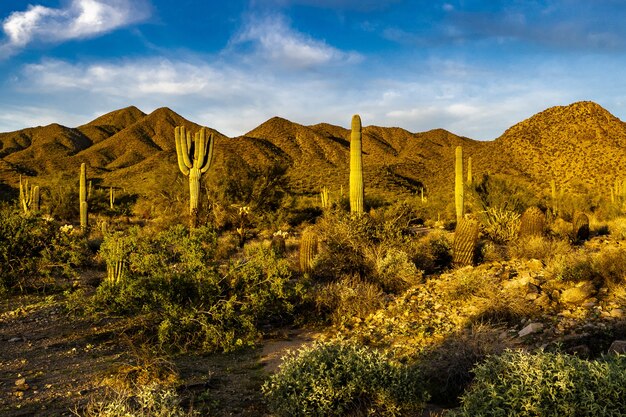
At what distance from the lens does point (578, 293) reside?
7535 mm

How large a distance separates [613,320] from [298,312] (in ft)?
15.7

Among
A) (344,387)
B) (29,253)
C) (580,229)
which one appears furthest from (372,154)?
(344,387)

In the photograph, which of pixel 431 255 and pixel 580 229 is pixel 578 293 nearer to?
pixel 431 255

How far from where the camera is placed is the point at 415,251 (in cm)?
1105

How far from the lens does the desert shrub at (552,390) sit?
3.11 metres

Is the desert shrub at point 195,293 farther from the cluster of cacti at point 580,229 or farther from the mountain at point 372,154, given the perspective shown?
the mountain at point 372,154

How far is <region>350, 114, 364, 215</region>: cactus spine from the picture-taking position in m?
13.8

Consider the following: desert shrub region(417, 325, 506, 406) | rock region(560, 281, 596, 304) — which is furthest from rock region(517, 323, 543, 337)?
rock region(560, 281, 596, 304)

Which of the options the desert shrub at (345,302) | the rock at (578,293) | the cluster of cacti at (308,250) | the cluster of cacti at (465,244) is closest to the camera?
the rock at (578,293)

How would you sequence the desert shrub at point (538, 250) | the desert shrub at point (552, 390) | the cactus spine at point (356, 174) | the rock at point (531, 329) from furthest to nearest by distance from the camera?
the cactus spine at point (356, 174) < the desert shrub at point (538, 250) < the rock at point (531, 329) < the desert shrub at point (552, 390)

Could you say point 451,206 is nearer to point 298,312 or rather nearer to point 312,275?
point 312,275

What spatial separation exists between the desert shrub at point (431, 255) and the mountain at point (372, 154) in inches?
584

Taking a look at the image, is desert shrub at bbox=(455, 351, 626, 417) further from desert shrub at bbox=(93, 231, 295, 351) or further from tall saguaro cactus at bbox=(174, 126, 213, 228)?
tall saguaro cactus at bbox=(174, 126, 213, 228)

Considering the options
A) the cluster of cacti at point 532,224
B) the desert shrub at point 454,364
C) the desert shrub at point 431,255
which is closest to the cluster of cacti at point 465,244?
the desert shrub at point 431,255
